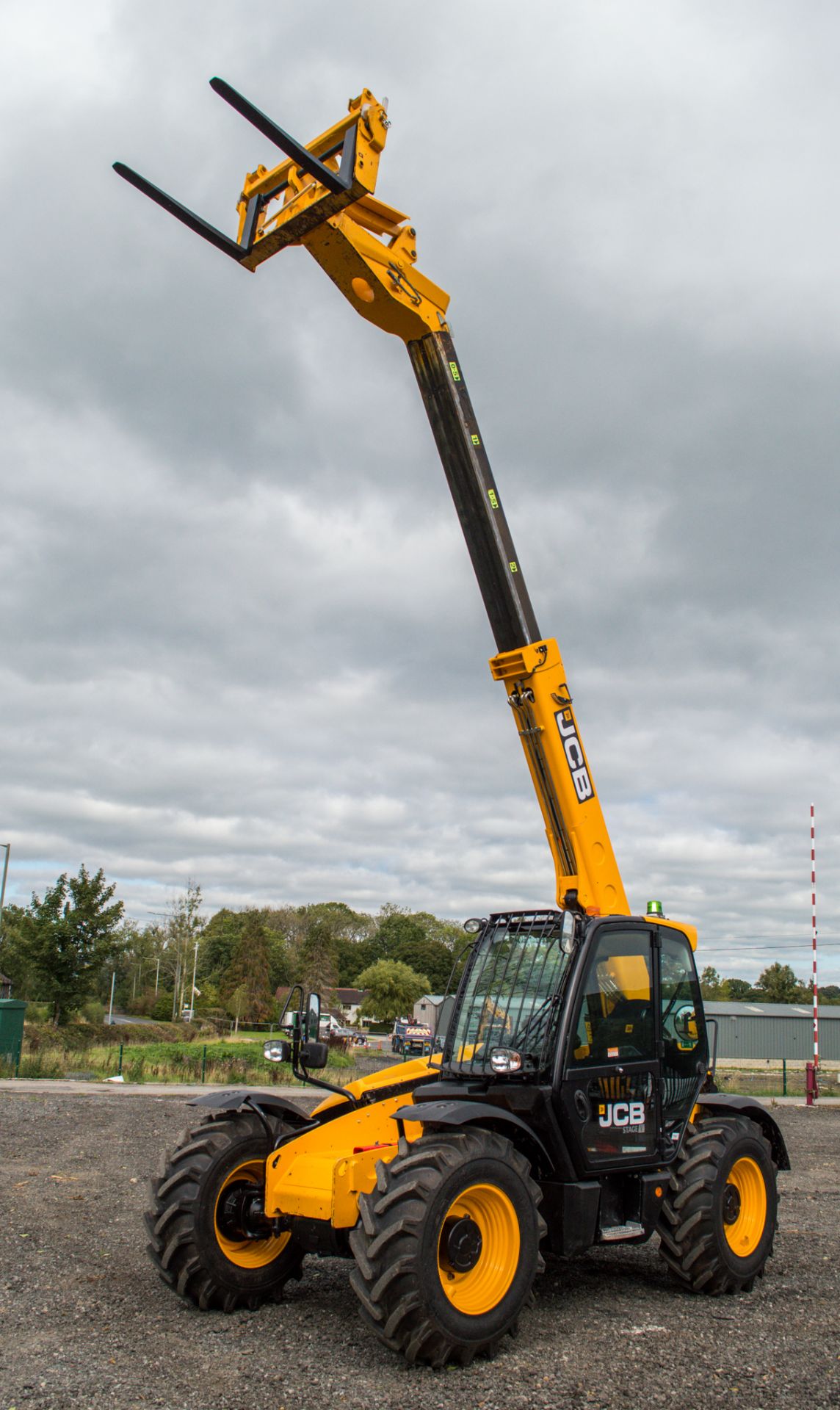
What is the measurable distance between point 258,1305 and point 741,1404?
9.91 ft

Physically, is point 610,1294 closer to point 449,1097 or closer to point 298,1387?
point 449,1097

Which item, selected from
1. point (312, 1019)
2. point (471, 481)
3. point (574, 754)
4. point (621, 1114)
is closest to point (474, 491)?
point (471, 481)

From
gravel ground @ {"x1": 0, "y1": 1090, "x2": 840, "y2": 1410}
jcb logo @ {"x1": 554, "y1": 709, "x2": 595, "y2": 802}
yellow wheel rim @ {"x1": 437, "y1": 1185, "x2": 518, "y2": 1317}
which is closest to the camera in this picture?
gravel ground @ {"x1": 0, "y1": 1090, "x2": 840, "y2": 1410}

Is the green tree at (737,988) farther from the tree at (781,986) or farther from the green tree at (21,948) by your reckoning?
the green tree at (21,948)

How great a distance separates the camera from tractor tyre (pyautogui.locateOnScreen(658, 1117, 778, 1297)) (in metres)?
6.79

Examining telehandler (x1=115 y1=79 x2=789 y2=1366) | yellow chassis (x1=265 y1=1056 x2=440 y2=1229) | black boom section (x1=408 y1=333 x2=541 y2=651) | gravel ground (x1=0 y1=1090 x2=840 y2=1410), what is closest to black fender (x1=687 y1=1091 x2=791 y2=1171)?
telehandler (x1=115 y1=79 x2=789 y2=1366)

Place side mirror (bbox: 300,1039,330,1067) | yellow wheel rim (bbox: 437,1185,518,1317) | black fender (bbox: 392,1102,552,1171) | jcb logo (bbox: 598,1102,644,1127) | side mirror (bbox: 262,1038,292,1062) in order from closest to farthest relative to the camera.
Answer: yellow wheel rim (bbox: 437,1185,518,1317), black fender (bbox: 392,1102,552,1171), jcb logo (bbox: 598,1102,644,1127), side mirror (bbox: 300,1039,330,1067), side mirror (bbox: 262,1038,292,1062)

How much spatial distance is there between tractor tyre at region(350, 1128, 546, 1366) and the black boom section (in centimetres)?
369

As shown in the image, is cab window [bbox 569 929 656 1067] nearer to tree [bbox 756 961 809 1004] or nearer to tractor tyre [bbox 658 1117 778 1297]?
tractor tyre [bbox 658 1117 778 1297]

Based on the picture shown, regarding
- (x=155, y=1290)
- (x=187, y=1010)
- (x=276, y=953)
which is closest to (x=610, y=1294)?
(x=155, y=1290)

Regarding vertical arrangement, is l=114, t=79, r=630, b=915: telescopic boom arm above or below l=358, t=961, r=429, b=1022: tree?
above

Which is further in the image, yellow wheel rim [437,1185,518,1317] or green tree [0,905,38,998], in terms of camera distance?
green tree [0,905,38,998]

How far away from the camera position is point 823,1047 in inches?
2317

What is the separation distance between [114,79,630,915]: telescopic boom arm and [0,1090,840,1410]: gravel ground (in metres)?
2.60
